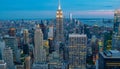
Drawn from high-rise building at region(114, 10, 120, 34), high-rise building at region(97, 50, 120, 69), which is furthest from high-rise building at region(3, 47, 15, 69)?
high-rise building at region(114, 10, 120, 34)

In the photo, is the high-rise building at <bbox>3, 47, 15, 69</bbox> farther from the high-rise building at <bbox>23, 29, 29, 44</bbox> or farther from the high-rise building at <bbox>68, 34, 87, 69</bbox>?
the high-rise building at <bbox>23, 29, 29, 44</bbox>

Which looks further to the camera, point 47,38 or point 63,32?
point 63,32

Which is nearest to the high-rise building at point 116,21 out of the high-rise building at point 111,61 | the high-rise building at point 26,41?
the high-rise building at point 26,41

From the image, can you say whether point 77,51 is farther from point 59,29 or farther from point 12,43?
point 59,29

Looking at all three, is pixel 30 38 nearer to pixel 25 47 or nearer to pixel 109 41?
pixel 25 47

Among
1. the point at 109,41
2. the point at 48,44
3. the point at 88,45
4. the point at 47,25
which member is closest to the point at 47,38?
the point at 48,44
